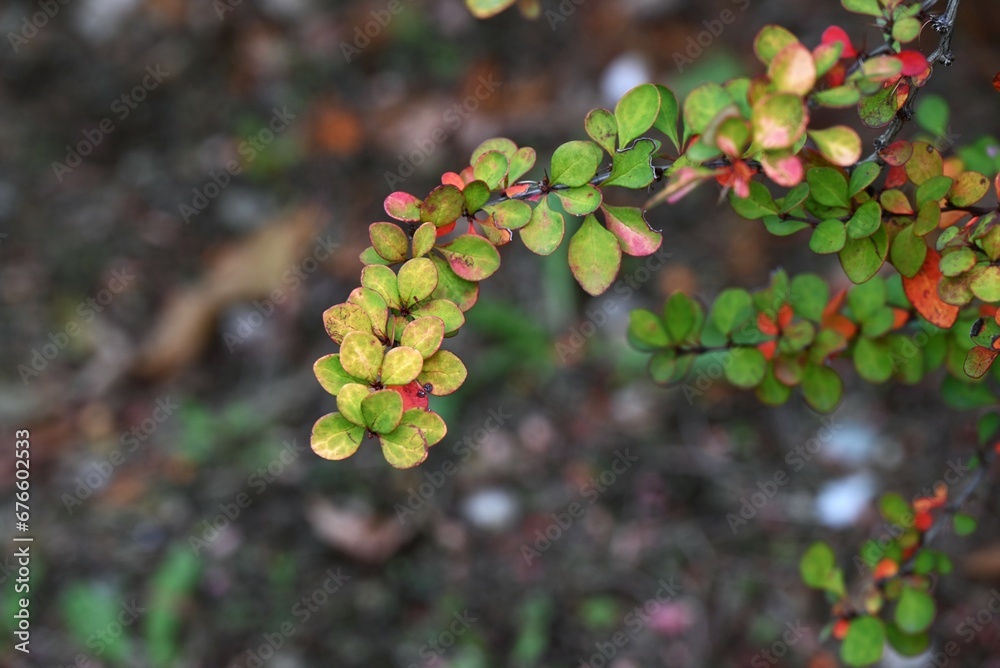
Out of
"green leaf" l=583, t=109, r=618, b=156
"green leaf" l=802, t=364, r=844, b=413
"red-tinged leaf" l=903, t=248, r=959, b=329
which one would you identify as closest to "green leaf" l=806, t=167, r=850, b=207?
"red-tinged leaf" l=903, t=248, r=959, b=329

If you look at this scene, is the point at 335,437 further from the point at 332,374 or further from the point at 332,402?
the point at 332,402

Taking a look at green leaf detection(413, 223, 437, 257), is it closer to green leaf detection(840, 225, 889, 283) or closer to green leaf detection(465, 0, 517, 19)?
green leaf detection(465, 0, 517, 19)

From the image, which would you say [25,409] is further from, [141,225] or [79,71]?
[79,71]

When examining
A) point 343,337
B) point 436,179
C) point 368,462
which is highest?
point 343,337

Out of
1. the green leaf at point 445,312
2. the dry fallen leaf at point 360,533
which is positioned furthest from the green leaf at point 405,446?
the dry fallen leaf at point 360,533

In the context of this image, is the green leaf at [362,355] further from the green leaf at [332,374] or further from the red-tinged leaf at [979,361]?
the red-tinged leaf at [979,361]

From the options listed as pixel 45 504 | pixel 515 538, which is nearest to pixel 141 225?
pixel 45 504

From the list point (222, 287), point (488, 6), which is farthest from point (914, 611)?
point (222, 287)
